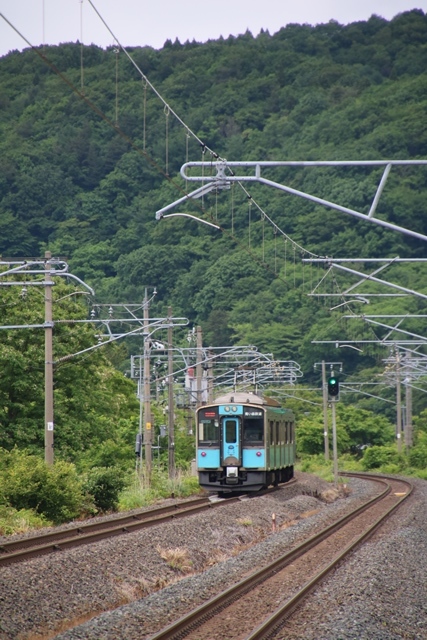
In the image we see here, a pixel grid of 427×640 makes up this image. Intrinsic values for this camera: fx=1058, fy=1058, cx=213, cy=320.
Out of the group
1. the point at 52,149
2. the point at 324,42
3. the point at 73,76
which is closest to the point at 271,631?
the point at 52,149

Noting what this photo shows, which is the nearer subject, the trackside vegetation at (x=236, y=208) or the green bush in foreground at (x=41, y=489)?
the green bush in foreground at (x=41, y=489)

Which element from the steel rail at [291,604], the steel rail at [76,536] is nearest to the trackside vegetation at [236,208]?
the steel rail at [76,536]

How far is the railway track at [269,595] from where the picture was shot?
10375mm

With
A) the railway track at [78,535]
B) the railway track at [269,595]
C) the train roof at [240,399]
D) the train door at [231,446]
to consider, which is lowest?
the railway track at [269,595]

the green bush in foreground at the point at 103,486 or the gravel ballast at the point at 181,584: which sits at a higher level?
the green bush in foreground at the point at 103,486

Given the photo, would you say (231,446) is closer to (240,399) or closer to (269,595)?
(240,399)

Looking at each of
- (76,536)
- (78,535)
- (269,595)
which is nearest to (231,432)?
(78,535)

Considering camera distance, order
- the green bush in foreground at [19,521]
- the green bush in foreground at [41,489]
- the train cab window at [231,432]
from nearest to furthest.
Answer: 1. the green bush in foreground at [19,521]
2. the green bush in foreground at [41,489]
3. the train cab window at [231,432]

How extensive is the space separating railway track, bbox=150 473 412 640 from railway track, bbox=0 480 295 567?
10.7 feet

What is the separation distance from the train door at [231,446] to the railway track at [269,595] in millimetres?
7904

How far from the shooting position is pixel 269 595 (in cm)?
1277

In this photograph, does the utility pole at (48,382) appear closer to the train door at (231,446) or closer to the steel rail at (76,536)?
the steel rail at (76,536)

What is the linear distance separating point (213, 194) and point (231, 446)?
42.7 metres

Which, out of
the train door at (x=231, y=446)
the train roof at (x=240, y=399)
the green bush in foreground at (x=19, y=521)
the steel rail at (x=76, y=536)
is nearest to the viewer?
the steel rail at (x=76, y=536)
